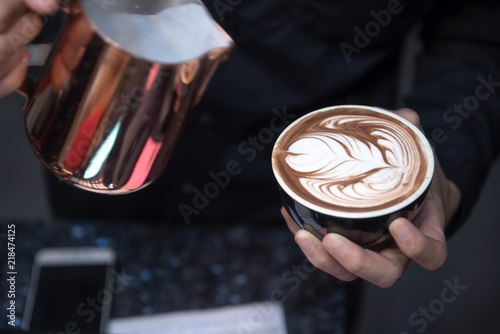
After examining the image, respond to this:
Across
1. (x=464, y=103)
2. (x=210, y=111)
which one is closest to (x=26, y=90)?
(x=210, y=111)

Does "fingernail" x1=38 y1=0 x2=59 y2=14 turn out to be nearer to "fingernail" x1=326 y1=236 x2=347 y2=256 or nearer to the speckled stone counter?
"fingernail" x1=326 y1=236 x2=347 y2=256

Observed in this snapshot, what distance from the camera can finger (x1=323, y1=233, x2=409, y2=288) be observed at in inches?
22.4

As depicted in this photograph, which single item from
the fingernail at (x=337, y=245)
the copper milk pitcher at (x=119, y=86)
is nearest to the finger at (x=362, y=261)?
the fingernail at (x=337, y=245)

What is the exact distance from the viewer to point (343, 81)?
997mm

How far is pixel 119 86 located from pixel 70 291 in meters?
0.59

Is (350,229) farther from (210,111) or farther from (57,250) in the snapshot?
(57,250)

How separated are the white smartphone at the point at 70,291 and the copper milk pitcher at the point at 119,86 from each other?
42cm

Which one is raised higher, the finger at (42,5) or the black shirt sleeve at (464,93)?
the finger at (42,5)

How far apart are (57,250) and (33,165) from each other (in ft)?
5.52

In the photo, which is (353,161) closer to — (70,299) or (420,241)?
(420,241)

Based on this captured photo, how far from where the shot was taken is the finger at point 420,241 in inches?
22.0

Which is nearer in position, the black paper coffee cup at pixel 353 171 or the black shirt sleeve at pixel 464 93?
the black paper coffee cup at pixel 353 171

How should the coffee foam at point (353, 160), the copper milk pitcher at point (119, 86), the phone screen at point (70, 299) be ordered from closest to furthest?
the copper milk pitcher at point (119, 86) → the coffee foam at point (353, 160) → the phone screen at point (70, 299)

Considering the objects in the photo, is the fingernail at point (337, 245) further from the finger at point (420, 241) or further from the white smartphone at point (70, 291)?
the white smartphone at point (70, 291)
